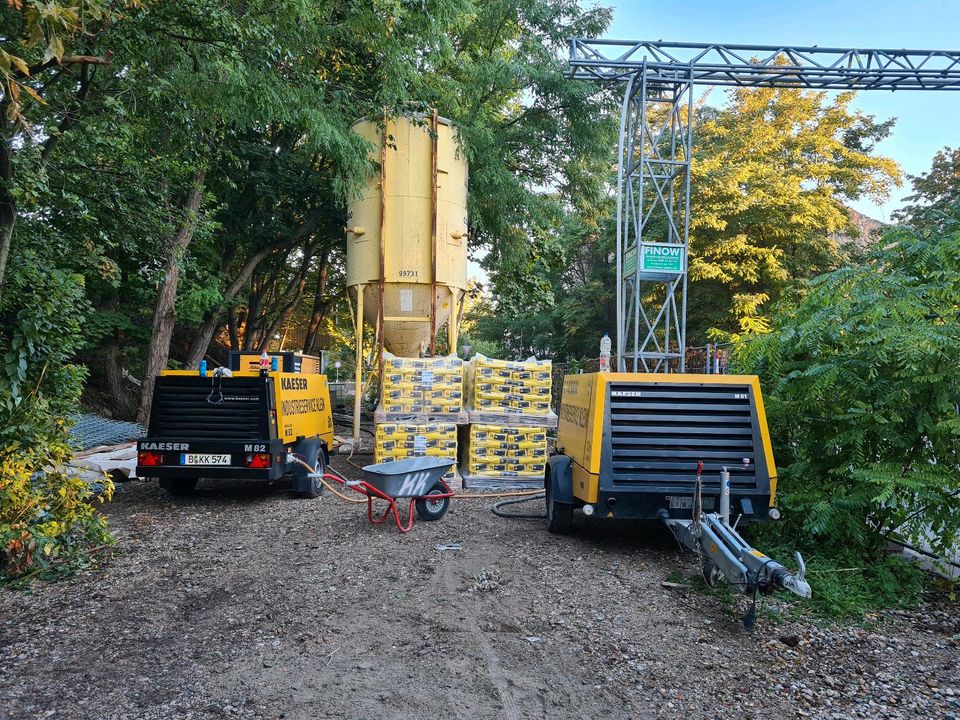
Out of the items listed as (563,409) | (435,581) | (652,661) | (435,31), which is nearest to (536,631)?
(652,661)

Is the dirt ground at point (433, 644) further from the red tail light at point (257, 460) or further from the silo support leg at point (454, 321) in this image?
the silo support leg at point (454, 321)

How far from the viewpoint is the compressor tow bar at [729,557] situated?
14.0ft

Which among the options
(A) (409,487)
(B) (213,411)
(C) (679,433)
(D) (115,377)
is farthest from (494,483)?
(D) (115,377)

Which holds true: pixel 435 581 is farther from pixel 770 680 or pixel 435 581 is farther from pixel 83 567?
pixel 83 567

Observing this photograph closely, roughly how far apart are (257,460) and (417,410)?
252 centimetres

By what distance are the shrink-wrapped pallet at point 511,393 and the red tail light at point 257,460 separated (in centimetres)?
310

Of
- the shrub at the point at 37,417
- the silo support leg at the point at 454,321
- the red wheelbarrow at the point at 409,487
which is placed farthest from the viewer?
the silo support leg at the point at 454,321

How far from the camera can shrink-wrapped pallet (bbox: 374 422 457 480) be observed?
10266 millimetres

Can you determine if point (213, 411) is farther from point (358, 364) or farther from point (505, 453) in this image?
point (358, 364)

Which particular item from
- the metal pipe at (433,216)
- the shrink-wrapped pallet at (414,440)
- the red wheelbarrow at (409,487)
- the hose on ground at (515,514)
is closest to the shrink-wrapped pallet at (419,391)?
the shrink-wrapped pallet at (414,440)

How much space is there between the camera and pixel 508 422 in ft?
34.3

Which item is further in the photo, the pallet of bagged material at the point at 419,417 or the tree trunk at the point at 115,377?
the tree trunk at the point at 115,377

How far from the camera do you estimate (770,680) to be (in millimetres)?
4004

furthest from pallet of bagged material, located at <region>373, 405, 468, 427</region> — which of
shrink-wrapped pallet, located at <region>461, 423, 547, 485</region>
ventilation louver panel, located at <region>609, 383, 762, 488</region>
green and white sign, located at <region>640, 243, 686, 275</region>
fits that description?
green and white sign, located at <region>640, 243, 686, 275</region>
